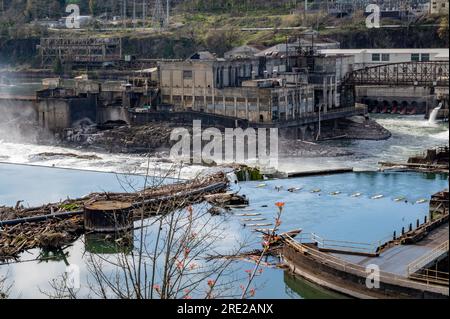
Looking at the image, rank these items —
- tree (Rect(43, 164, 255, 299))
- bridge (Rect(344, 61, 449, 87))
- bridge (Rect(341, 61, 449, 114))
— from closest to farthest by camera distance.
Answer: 1. tree (Rect(43, 164, 255, 299))
2. bridge (Rect(344, 61, 449, 87))
3. bridge (Rect(341, 61, 449, 114))

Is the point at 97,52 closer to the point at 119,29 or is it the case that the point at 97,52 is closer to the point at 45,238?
the point at 119,29

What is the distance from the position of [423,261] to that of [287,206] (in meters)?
6.12

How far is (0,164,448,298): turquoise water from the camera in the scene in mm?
12875

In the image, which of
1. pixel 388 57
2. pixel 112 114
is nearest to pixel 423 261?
pixel 112 114

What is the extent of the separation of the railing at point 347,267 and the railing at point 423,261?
301 millimetres

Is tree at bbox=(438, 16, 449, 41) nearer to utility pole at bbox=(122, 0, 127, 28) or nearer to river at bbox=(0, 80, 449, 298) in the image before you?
river at bbox=(0, 80, 449, 298)

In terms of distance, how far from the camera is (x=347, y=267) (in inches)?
454

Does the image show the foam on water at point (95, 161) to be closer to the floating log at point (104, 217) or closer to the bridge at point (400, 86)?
the floating log at point (104, 217)

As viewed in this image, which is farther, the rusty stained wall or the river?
the rusty stained wall

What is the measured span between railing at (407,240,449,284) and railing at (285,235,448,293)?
0.99 ft

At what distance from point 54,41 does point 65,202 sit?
4271 centimetres

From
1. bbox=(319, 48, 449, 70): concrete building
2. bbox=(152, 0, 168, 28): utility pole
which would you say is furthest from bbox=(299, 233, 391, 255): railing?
bbox=(152, 0, 168, 28): utility pole

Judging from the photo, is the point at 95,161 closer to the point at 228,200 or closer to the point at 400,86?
the point at 228,200

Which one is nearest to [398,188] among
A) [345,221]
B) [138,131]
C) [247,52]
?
[345,221]
